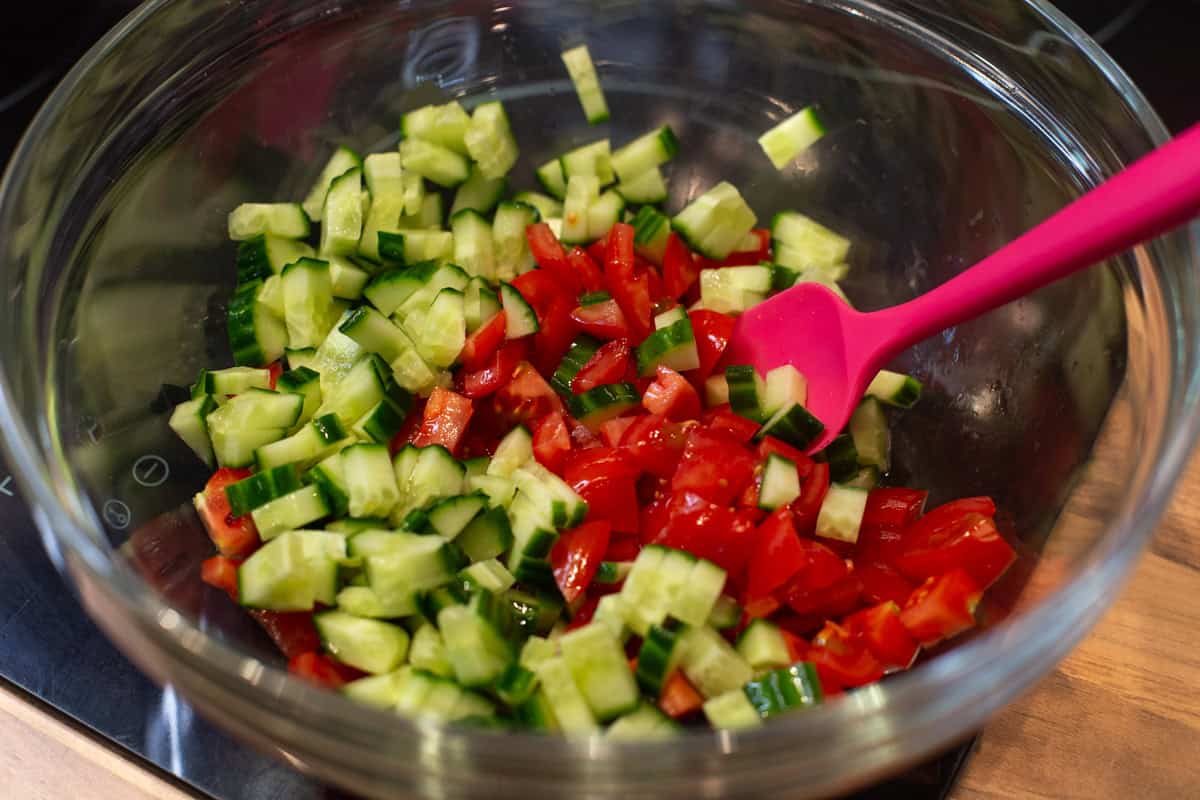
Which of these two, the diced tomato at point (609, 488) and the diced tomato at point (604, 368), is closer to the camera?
the diced tomato at point (609, 488)

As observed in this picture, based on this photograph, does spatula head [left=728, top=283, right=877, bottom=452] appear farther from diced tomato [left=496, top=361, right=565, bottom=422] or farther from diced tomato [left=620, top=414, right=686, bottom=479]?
diced tomato [left=496, top=361, right=565, bottom=422]

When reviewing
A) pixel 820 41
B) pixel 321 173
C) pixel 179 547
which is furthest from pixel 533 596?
pixel 820 41

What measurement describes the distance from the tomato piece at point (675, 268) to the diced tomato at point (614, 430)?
38 cm

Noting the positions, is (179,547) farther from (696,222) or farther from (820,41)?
(820,41)

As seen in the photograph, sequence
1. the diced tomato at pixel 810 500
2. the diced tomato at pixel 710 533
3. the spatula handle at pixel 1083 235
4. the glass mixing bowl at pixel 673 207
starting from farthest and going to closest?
the diced tomato at pixel 810 500
the diced tomato at pixel 710 533
the spatula handle at pixel 1083 235
the glass mixing bowl at pixel 673 207

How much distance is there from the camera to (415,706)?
57.4 inches

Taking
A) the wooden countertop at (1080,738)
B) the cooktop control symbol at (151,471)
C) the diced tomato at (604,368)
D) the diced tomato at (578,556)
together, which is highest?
the cooktop control symbol at (151,471)

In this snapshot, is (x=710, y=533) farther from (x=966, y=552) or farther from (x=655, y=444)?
(x=966, y=552)

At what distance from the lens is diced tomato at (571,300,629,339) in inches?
76.2

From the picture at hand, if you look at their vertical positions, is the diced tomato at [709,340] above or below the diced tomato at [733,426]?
above

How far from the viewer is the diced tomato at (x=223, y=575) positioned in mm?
1687

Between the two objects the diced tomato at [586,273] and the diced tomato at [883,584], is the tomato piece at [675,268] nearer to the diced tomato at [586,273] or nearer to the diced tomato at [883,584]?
the diced tomato at [586,273]

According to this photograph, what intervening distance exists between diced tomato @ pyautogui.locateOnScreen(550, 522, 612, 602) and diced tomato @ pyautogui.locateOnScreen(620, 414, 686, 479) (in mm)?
144

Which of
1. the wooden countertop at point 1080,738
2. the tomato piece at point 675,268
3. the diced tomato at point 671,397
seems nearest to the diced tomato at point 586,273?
the tomato piece at point 675,268
